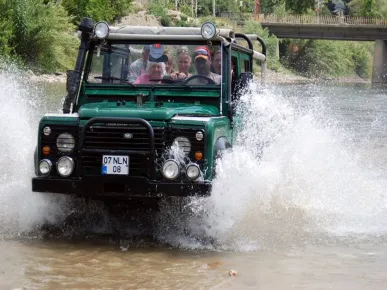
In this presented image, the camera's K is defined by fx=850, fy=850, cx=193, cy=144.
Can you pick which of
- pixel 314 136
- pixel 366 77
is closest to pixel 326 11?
pixel 366 77

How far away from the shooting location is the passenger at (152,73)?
30.3ft

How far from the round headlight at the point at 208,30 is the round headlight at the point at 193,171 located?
67.1 inches

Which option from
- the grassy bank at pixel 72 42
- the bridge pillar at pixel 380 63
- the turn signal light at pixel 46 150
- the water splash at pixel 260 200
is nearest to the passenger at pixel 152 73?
the water splash at pixel 260 200

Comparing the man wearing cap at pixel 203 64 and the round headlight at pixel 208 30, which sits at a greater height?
the round headlight at pixel 208 30

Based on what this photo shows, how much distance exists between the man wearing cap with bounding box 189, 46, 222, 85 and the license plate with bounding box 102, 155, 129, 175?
1.55m

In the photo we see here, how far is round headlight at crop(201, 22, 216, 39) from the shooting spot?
8945mm

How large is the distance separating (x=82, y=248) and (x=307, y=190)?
3610 mm

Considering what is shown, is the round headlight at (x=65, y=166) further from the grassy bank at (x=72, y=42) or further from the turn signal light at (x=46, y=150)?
the grassy bank at (x=72, y=42)

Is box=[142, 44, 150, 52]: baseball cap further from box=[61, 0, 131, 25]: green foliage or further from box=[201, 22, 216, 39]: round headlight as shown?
box=[61, 0, 131, 25]: green foliage

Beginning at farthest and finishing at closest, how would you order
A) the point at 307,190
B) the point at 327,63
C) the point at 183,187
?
1. the point at 327,63
2. the point at 307,190
3. the point at 183,187

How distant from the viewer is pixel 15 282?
6.94m

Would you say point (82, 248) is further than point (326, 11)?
No

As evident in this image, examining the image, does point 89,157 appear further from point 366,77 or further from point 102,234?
→ point 366,77

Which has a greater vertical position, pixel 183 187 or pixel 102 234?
pixel 183 187
